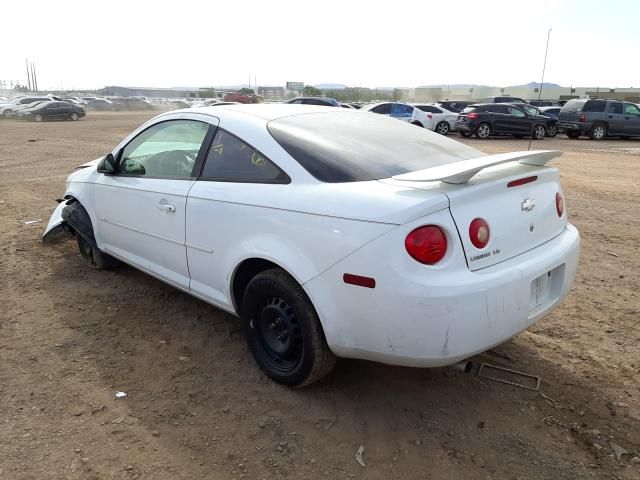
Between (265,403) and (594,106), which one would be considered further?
(594,106)

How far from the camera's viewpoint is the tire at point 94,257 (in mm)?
4844

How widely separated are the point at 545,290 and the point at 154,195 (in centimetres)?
264

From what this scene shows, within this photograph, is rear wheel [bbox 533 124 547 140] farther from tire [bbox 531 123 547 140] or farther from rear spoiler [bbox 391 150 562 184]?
rear spoiler [bbox 391 150 562 184]

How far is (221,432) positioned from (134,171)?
228 centimetres

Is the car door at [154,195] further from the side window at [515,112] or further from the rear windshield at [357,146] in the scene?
the side window at [515,112]

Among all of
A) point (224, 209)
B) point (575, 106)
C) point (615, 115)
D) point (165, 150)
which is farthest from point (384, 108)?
point (224, 209)

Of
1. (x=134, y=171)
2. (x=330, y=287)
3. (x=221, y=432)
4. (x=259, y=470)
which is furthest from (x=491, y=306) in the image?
(x=134, y=171)

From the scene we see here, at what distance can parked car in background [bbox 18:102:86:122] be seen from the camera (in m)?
35.0

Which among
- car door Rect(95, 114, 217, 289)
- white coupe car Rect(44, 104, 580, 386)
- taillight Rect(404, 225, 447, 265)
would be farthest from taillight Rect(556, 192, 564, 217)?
car door Rect(95, 114, 217, 289)

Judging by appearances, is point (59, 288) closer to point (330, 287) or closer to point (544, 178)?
point (330, 287)

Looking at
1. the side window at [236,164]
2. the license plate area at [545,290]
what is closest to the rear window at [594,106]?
the license plate area at [545,290]

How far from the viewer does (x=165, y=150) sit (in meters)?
3.99

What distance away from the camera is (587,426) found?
2.74 meters

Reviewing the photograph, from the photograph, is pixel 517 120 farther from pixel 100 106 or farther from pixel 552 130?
pixel 100 106
